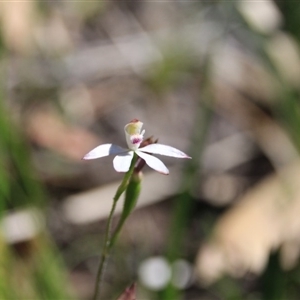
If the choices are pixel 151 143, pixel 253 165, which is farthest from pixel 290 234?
pixel 151 143

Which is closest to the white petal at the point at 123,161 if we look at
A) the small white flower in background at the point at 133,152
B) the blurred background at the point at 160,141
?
the small white flower in background at the point at 133,152

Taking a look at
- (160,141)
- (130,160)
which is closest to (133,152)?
(130,160)

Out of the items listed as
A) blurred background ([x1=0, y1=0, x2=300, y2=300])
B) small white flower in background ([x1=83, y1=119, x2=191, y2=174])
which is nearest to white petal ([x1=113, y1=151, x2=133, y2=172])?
small white flower in background ([x1=83, y1=119, x2=191, y2=174])

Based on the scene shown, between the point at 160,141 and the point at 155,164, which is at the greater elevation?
the point at 155,164

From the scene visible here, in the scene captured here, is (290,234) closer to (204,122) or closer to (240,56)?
(204,122)

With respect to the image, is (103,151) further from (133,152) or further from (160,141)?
(160,141)

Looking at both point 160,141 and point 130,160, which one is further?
point 160,141

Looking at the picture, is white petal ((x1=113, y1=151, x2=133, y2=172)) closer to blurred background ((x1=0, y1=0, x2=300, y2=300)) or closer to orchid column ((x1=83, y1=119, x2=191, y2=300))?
orchid column ((x1=83, y1=119, x2=191, y2=300))
